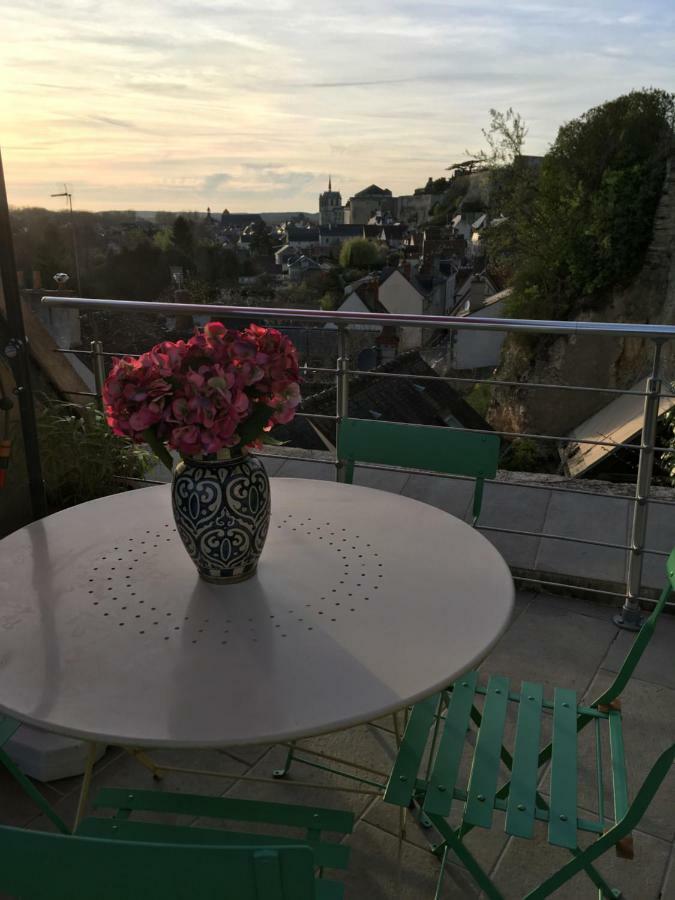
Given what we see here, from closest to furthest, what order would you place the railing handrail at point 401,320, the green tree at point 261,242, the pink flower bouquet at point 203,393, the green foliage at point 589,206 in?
the pink flower bouquet at point 203,393
the railing handrail at point 401,320
the green foliage at point 589,206
the green tree at point 261,242

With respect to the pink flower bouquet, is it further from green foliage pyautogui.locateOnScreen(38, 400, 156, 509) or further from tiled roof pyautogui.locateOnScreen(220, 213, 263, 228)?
tiled roof pyautogui.locateOnScreen(220, 213, 263, 228)

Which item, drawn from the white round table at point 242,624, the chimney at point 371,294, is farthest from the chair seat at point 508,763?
the chimney at point 371,294

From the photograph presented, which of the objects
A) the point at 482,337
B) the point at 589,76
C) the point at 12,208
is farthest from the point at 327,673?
the point at 482,337

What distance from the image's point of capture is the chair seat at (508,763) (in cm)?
126

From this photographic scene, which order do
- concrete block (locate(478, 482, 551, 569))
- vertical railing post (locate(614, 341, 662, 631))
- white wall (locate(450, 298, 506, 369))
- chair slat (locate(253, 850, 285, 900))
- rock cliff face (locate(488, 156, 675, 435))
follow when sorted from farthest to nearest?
white wall (locate(450, 298, 506, 369))
rock cliff face (locate(488, 156, 675, 435))
concrete block (locate(478, 482, 551, 569))
vertical railing post (locate(614, 341, 662, 631))
chair slat (locate(253, 850, 285, 900))

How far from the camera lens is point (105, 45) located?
4.17 m

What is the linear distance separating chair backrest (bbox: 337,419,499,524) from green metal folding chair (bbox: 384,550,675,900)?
666 mm

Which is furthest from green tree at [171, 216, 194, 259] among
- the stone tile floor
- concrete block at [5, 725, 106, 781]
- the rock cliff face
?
concrete block at [5, 725, 106, 781]

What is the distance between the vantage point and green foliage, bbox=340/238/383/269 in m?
50.5

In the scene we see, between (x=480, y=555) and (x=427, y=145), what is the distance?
142 ft

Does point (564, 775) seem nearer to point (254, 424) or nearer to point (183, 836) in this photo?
point (183, 836)

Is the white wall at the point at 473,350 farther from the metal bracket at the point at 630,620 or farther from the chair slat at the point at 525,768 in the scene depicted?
the chair slat at the point at 525,768

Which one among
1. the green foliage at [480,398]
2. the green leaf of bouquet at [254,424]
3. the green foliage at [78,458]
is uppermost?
the green leaf of bouquet at [254,424]

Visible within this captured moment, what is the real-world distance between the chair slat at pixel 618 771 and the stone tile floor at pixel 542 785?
0.44m
